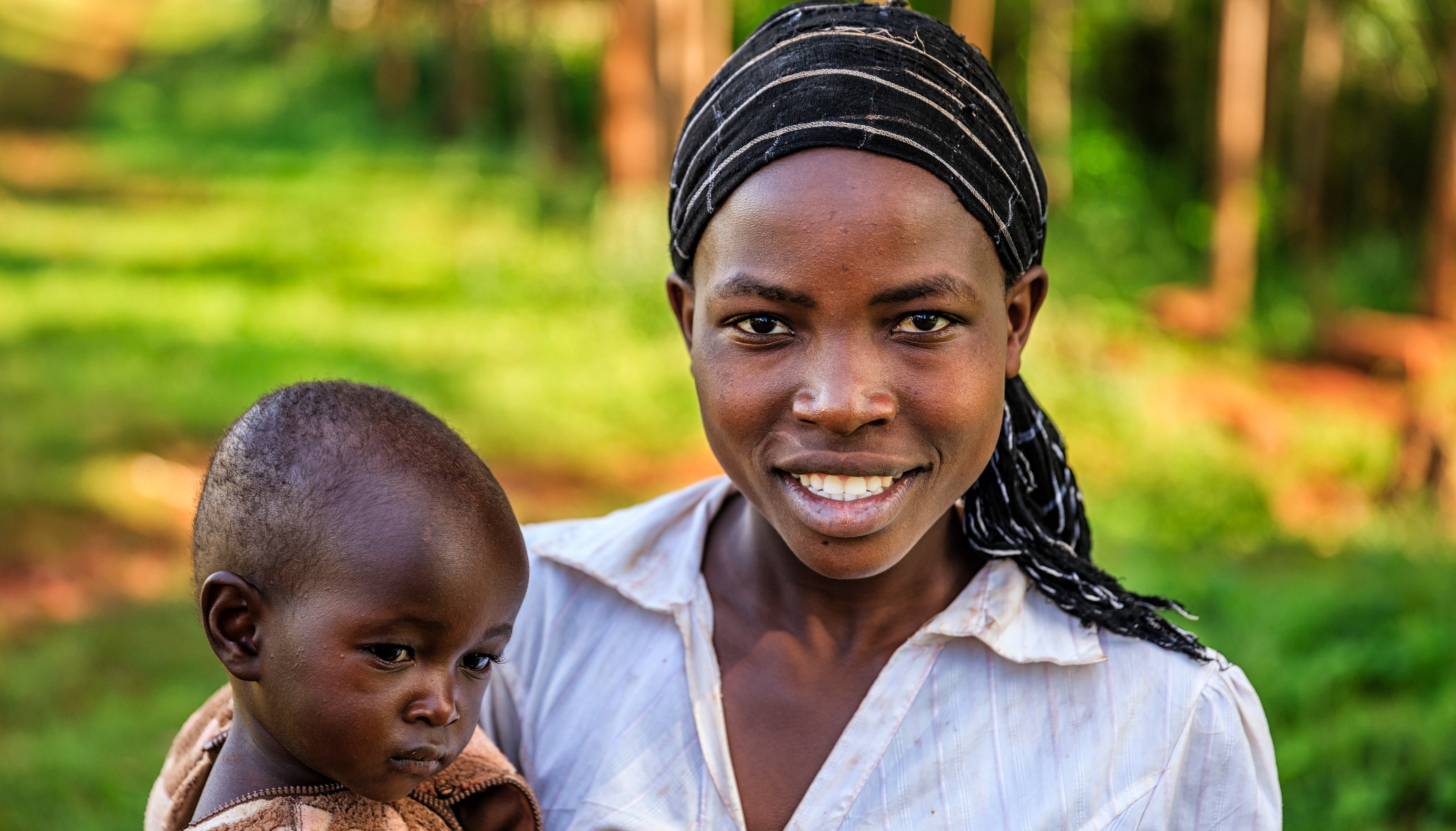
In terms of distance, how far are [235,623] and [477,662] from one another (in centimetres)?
31

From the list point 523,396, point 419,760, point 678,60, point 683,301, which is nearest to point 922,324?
point 683,301

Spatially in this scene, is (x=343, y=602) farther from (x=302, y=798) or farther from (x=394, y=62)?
(x=394, y=62)

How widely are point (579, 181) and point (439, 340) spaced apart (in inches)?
215

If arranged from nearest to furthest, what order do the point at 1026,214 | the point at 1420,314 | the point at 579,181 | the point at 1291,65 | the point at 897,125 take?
the point at 897,125 → the point at 1026,214 → the point at 1420,314 → the point at 579,181 → the point at 1291,65

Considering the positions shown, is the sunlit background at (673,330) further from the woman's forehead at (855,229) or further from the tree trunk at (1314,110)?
the woman's forehead at (855,229)

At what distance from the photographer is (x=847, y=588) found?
2002mm

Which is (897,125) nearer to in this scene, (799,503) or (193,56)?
(799,503)

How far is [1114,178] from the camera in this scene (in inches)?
590

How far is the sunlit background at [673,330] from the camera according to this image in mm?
4934

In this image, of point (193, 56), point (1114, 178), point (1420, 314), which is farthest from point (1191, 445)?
point (193, 56)

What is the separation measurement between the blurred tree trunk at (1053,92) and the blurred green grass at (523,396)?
623 millimetres

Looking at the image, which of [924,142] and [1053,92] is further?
[1053,92]

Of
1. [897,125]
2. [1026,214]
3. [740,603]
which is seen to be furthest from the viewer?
[740,603]

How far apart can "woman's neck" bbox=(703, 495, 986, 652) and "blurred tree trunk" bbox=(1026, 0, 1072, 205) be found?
1265 cm
